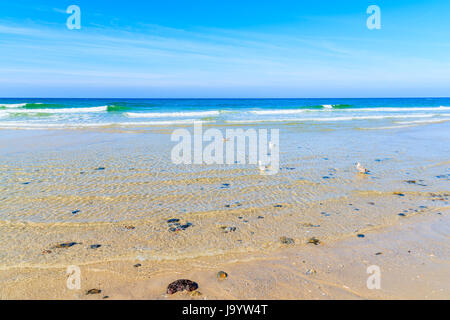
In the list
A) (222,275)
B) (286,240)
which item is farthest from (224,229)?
(222,275)

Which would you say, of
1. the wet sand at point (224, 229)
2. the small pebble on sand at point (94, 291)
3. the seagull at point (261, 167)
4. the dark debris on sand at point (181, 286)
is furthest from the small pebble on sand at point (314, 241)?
the seagull at point (261, 167)

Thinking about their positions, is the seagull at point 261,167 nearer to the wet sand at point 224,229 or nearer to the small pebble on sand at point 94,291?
the wet sand at point 224,229

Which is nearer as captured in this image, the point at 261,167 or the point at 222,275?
the point at 222,275

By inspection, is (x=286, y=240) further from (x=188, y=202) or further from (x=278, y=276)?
(x=188, y=202)

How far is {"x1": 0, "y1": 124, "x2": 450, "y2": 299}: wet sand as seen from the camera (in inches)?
134

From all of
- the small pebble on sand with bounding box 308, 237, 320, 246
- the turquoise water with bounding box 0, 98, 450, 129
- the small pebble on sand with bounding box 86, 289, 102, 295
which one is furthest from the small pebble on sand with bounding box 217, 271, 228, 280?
the turquoise water with bounding box 0, 98, 450, 129

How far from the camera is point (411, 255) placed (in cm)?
404

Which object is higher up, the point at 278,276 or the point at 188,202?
the point at 188,202

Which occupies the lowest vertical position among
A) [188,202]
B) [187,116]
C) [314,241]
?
[314,241]

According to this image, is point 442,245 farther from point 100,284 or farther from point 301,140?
point 301,140

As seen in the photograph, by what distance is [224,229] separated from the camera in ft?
15.3

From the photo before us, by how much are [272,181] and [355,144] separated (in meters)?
7.17

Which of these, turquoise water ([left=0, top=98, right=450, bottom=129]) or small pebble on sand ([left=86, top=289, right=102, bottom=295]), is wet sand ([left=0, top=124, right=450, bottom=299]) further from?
turquoise water ([left=0, top=98, right=450, bottom=129])
